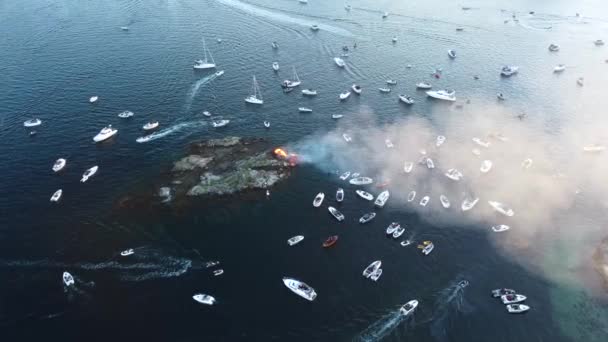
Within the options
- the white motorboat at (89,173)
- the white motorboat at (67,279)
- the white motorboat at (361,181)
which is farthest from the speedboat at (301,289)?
the white motorboat at (89,173)

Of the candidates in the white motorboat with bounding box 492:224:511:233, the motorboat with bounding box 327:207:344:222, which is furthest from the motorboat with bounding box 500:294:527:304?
the motorboat with bounding box 327:207:344:222

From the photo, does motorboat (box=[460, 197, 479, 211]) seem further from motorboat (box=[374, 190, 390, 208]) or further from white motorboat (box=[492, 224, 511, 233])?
motorboat (box=[374, 190, 390, 208])

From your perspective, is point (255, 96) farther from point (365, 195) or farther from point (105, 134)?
point (365, 195)

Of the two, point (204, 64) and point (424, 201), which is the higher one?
point (204, 64)

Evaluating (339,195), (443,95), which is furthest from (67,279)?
(443,95)

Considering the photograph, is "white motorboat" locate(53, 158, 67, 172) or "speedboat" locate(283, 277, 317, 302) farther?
"white motorboat" locate(53, 158, 67, 172)
